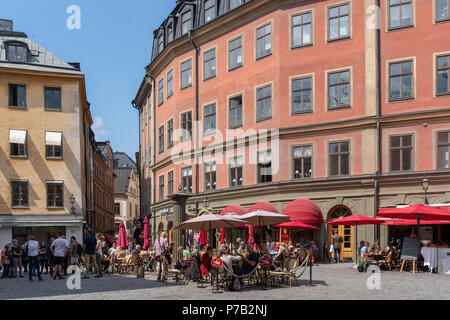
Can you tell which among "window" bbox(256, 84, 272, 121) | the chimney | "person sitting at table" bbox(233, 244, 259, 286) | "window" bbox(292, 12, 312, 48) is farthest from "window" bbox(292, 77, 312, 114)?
the chimney

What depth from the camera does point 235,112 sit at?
3750 centimetres

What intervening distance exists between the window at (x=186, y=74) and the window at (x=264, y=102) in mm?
7302

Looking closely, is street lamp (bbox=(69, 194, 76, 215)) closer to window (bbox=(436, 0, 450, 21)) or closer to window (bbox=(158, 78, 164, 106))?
window (bbox=(158, 78, 164, 106))

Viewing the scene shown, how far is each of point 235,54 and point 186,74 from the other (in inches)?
213

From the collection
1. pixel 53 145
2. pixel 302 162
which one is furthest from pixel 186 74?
pixel 302 162

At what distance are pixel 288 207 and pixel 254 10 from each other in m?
12.1

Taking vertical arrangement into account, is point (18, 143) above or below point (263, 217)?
above

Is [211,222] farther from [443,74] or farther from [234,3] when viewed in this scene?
[234,3]

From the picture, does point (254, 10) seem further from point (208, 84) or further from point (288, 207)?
point (288, 207)

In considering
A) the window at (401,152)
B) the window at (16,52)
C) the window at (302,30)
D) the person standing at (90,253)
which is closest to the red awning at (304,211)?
the window at (401,152)

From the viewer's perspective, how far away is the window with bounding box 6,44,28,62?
139 feet

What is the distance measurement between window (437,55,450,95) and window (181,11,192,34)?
59.4ft

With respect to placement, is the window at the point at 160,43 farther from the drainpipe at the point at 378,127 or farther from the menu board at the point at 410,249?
the menu board at the point at 410,249

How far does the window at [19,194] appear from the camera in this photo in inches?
1582
